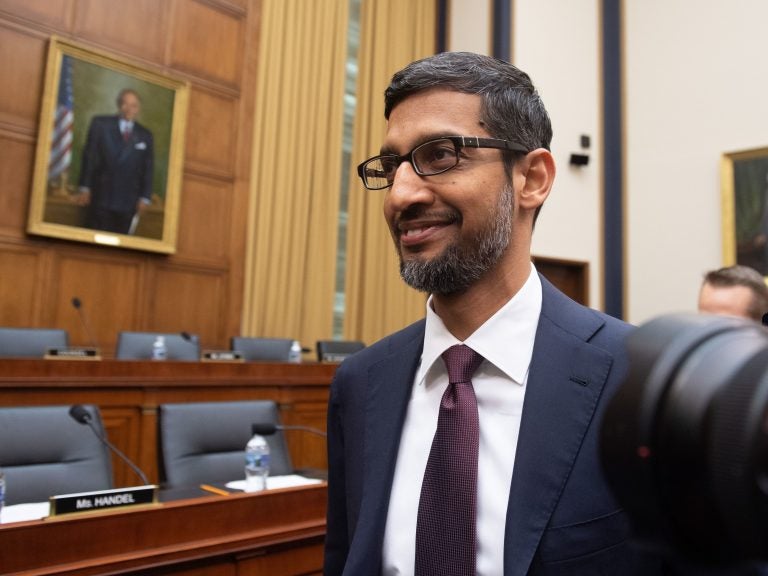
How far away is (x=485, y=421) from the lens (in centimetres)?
106

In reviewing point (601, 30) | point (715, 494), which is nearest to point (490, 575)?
point (715, 494)

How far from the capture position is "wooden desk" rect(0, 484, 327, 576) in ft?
5.42

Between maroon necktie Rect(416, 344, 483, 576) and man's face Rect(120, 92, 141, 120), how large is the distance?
561 cm

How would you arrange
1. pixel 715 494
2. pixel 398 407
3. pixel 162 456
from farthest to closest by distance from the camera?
pixel 162 456 → pixel 398 407 → pixel 715 494

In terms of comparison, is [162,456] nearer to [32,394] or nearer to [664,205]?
[32,394]

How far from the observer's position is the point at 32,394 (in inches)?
128

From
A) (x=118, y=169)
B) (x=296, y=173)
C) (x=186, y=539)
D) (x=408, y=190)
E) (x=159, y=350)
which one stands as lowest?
(x=186, y=539)

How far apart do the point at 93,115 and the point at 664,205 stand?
615cm

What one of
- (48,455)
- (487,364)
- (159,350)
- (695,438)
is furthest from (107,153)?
(695,438)

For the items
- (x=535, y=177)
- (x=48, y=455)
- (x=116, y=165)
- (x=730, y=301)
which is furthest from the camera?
(x=116, y=165)

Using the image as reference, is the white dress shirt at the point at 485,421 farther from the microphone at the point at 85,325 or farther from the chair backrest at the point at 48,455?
the microphone at the point at 85,325

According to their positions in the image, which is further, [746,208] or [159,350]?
[746,208]

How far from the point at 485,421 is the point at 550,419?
0.12 m

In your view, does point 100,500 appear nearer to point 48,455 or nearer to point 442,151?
point 48,455
